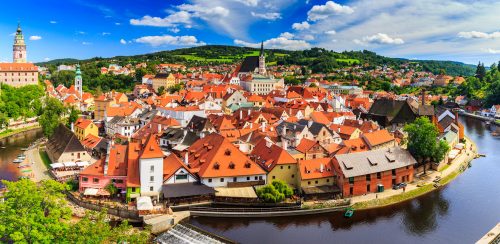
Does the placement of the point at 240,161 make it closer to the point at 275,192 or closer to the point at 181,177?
the point at 275,192

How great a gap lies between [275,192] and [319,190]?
4.23 m

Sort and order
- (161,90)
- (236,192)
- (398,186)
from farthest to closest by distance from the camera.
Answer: (161,90), (398,186), (236,192)

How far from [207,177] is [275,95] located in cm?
5884

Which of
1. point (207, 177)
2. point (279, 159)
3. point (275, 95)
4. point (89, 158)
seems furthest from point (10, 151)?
point (275, 95)

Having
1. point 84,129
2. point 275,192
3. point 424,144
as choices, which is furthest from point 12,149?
point 424,144

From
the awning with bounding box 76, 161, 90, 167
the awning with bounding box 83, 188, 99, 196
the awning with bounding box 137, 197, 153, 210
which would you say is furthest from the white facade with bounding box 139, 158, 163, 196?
the awning with bounding box 76, 161, 90, 167

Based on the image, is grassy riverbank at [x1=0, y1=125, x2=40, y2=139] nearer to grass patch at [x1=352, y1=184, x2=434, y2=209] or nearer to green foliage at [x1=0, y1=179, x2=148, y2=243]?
green foliage at [x1=0, y1=179, x2=148, y2=243]

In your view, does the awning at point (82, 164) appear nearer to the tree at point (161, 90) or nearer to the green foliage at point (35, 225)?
the green foliage at point (35, 225)

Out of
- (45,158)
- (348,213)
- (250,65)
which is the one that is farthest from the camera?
(250,65)

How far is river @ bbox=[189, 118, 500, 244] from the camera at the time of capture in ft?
96.6

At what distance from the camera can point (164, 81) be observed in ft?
385

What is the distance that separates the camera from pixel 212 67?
18350 centimetres

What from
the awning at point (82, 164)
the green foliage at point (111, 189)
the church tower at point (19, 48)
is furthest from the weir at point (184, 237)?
the church tower at point (19, 48)

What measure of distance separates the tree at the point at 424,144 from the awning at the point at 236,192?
61.7 feet
